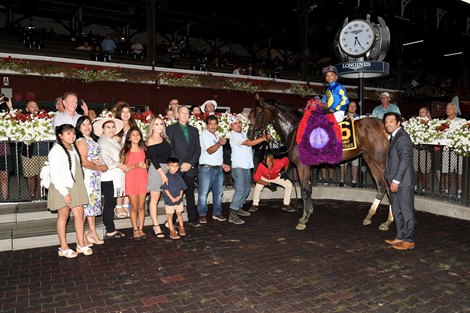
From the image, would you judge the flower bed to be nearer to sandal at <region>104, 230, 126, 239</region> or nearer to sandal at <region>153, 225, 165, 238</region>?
sandal at <region>153, 225, 165, 238</region>

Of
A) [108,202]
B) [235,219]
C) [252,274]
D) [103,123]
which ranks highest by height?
[103,123]

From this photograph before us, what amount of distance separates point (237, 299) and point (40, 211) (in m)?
4.31

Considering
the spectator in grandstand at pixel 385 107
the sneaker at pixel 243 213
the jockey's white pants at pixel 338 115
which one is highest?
the spectator in grandstand at pixel 385 107

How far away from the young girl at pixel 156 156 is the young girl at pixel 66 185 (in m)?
1.10

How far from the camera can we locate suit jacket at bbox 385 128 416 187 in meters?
5.24

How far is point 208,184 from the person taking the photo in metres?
6.72

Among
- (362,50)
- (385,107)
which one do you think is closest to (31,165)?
(362,50)

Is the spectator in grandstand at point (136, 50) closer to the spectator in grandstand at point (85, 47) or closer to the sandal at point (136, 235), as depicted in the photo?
the spectator in grandstand at point (85, 47)

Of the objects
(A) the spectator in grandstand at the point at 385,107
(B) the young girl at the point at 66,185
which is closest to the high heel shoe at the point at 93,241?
Answer: (B) the young girl at the point at 66,185

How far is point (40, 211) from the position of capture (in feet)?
21.0

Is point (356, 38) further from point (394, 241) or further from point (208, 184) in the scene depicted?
point (394, 241)

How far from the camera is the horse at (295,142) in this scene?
6668 millimetres

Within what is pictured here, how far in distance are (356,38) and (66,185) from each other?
791cm

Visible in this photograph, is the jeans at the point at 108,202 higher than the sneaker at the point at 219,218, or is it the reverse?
the jeans at the point at 108,202
